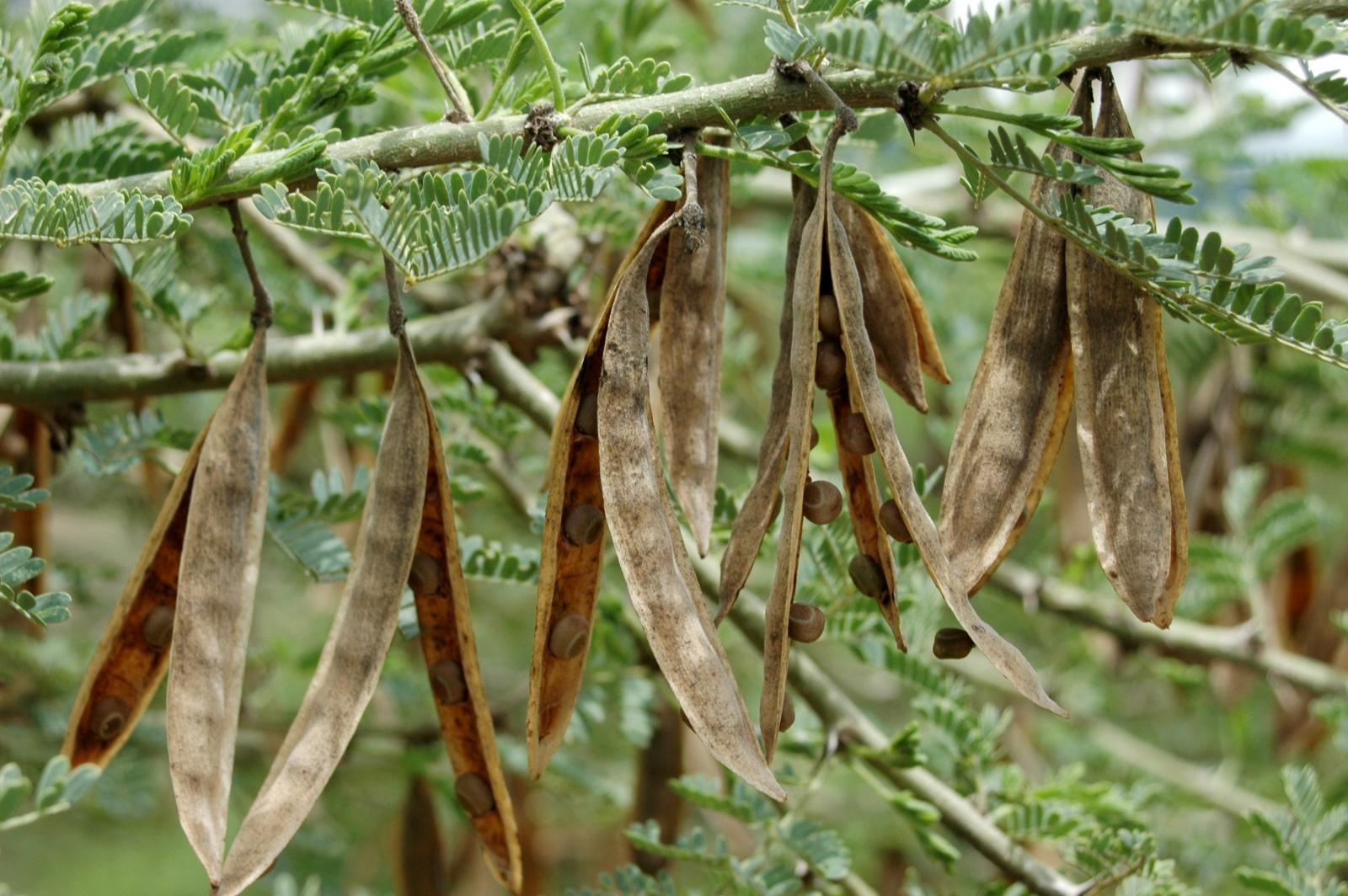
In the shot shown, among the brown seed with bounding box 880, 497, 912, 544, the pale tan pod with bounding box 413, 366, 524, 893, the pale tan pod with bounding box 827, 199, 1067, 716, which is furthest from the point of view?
the pale tan pod with bounding box 413, 366, 524, 893

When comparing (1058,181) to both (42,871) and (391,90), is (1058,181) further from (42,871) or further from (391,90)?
(42,871)

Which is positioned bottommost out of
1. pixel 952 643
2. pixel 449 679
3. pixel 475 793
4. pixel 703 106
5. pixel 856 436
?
pixel 475 793

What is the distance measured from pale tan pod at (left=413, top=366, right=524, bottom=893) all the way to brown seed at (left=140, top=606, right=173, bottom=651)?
0.80ft

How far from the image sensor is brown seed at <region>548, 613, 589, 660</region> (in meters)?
1.02

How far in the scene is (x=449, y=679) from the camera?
1126 mm

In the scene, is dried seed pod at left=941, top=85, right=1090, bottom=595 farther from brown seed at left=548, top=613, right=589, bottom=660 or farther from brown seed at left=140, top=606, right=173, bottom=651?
brown seed at left=140, top=606, right=173, bottom=651

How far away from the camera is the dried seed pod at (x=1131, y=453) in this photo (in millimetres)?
976

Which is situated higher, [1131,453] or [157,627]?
[1131,453]

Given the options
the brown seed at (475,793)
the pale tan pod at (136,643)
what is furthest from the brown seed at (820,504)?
the pale tan pod at (136,643)

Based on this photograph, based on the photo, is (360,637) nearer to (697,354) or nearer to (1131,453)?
(697,354)

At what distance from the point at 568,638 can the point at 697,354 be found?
28 centimetres

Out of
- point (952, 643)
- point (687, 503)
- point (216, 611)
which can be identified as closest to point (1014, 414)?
point (952, 643)

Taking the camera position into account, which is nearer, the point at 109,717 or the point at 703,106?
the point at 703,106

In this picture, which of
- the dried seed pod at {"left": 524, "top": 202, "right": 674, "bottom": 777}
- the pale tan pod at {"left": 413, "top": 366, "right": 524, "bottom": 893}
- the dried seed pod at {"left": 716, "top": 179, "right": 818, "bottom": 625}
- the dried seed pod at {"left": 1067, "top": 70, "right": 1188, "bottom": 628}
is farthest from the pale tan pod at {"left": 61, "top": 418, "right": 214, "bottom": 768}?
the dried seed pod at {"left": 1067, "top": 70, "right": 1188, "bottom": 628}
